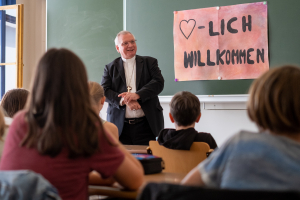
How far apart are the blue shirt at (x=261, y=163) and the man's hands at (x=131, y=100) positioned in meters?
2.00

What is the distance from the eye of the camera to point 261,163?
0.77 m

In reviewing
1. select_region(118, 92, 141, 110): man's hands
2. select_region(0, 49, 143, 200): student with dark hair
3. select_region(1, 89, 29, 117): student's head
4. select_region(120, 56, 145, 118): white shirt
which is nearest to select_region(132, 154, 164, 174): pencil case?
select_region(0, 49, 143, 200): student with dark hair

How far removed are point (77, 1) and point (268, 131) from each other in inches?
155

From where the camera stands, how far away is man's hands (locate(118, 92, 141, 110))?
109 inches

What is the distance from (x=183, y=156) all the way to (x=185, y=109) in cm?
36

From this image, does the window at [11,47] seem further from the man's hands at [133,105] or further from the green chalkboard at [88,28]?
the man's hands at [133,105]

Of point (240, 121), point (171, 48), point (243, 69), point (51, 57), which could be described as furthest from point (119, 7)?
point (51, 57)

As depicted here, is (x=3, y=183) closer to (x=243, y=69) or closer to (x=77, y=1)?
(x=243, y=69)

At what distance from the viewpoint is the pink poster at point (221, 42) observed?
3238mm

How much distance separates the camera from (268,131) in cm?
90

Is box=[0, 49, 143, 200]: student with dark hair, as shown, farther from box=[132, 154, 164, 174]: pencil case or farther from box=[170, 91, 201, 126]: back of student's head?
box=[170, 91, 201, 126]: back of student's head

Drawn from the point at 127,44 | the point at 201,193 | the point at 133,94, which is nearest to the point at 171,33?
the point at 127,44

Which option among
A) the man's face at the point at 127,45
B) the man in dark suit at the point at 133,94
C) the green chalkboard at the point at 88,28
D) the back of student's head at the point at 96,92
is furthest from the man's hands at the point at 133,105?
the green chalkboard at the point at 88,28

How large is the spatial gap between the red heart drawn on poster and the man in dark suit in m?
0.72
